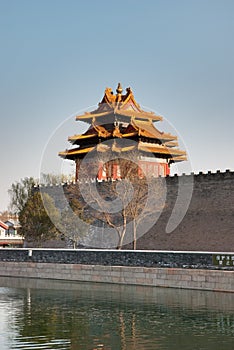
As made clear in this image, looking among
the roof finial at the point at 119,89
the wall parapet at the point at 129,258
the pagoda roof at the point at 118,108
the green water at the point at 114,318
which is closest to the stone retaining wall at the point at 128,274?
the wall parapet at the point at 129,258

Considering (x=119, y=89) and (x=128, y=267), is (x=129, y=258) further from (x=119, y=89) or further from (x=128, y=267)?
(x=119, y=89)

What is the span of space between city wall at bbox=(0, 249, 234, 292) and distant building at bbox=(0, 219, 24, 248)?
38.8 ft

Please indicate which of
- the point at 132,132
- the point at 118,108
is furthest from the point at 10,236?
the point at 132,132

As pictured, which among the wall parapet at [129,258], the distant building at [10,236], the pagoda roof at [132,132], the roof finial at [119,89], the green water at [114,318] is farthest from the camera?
the roof finial at [119,89]

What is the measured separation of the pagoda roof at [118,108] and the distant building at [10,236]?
10596 mm

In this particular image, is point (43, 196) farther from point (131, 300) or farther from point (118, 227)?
point (131, 300)

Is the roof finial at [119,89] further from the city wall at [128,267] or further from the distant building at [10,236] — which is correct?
the city wall at [128,267]

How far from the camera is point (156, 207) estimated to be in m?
33.3

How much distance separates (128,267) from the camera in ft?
79.6

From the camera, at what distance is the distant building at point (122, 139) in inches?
1709

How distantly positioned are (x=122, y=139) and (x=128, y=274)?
2153 centimetres

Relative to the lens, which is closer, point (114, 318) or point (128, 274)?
point (114, 318)

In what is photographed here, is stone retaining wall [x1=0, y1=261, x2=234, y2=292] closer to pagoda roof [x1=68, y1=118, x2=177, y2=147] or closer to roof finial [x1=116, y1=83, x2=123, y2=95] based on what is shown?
pagoda roof [x1=68, y1=118, x2=177, y2=147]

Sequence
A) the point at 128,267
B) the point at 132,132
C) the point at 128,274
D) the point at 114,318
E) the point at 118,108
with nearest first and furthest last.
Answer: the point at 114,318 → the point at 128,274 → the point at 128,267 → the point at 132,132 → the point at 118,108
